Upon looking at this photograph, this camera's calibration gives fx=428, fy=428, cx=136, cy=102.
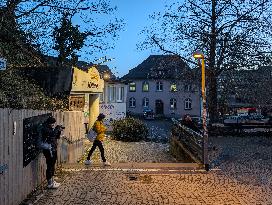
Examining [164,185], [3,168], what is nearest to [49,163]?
[164,185]

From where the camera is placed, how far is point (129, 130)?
24.9 m

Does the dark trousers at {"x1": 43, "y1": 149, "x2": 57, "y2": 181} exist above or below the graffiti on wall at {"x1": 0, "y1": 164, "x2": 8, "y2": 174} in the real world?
below

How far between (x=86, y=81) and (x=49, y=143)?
11198 mm

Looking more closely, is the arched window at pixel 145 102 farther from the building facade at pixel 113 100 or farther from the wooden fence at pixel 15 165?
the wooden fence at pixel 15 165

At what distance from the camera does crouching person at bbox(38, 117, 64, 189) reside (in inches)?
384

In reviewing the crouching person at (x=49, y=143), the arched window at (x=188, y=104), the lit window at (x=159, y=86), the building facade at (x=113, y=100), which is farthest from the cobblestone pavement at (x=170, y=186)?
the lit window at (x=159, y=86)

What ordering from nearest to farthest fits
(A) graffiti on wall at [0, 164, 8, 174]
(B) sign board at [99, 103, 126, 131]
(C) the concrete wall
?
(A) graffiti on wall at [0, 164, 8, 174]
(B) sign board at [99, 103, 126, 131]
(C) the concrete wall

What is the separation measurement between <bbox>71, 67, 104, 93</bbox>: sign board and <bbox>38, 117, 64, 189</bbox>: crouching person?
734 centimetres

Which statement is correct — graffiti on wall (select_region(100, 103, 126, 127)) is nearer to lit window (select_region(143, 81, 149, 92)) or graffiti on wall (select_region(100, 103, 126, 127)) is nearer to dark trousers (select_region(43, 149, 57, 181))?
dark trousers (select_region(43, 149, 57, 181))

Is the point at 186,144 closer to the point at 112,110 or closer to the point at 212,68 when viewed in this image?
the point at 212,68

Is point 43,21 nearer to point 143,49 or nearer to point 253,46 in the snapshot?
point 143,49

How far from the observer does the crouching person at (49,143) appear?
384 inches

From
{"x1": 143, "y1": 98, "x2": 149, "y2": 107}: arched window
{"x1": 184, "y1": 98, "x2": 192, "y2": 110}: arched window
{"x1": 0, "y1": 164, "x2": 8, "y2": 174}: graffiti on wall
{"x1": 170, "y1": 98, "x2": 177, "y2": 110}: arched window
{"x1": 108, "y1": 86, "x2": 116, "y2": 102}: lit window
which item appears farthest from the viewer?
{"x1": 143, "y1": 98, "x2": 149, "y2": 107}: arched window

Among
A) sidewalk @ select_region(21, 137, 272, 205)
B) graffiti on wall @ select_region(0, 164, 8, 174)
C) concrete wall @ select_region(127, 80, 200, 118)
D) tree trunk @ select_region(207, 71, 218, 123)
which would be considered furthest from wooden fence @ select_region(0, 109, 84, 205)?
concrete wall @ select_region(127, 80, 200, 118)
